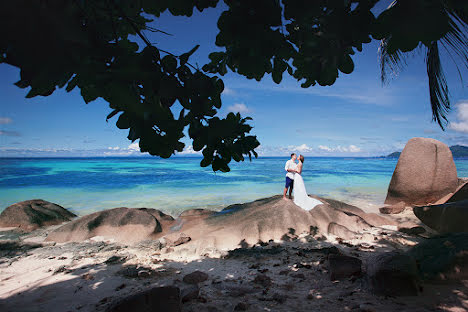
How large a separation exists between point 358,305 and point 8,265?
6.32 meters

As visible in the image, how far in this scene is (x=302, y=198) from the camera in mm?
7293

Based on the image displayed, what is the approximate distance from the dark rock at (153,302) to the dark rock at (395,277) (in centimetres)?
227

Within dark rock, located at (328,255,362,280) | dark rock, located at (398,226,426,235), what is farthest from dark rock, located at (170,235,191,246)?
dark rock, located at (398,226,426,235)

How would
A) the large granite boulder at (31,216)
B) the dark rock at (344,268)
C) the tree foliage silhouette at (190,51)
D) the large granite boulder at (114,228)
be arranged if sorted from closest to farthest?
the tree foliage silhouette at (190,51) < the dark rock at (344,268) < the large granite boulder at (114,228) < the large granite boulder at (31,216)

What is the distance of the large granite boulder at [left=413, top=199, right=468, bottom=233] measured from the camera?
476 cm

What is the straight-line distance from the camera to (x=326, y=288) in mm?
3043

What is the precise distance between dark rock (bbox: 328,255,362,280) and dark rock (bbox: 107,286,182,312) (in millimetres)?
2072

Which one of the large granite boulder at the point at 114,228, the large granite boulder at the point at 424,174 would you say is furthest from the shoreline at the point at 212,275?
the large granite boulder at the point at 424,174

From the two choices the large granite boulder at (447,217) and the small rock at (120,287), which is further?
the large granite boulder at (447,217)

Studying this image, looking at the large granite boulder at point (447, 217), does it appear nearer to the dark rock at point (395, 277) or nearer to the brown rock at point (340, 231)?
the brown rock at point (340, 231)

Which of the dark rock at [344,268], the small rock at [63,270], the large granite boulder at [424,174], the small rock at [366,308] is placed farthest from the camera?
the large granite boulder at [424,174]

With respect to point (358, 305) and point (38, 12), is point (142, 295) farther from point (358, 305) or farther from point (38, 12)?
point (38, 12)

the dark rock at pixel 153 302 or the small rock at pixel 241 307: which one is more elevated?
the dark rock at pixel 153 302

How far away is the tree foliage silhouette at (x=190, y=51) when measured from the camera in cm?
107
